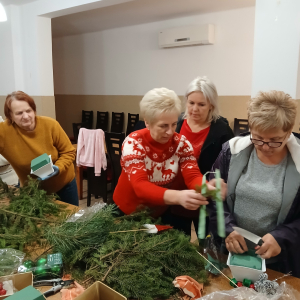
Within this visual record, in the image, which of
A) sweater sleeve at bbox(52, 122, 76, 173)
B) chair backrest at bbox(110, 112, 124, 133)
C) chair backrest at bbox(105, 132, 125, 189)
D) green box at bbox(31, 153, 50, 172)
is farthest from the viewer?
chair backrest at bbox(110, 112, 124, 133)

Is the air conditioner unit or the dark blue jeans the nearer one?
the dark blue jeans

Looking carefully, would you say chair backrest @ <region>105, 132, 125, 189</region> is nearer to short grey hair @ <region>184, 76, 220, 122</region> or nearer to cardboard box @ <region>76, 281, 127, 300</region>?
short grey hair @ <region>184, 76, 220, 122</region>

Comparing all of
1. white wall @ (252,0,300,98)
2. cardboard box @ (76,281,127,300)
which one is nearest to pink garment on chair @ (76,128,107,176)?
white wall @ (252,0,300,98)

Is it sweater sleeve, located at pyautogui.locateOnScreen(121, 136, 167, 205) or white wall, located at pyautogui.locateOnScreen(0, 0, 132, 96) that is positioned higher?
white wall, located at pyautogui.locateOnScreen(0, 0, 132, 96)

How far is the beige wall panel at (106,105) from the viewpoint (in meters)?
4.80

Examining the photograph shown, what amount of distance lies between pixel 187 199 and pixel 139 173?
0.26m

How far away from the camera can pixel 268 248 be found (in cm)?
114

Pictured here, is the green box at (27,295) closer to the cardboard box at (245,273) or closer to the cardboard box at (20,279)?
the cardboard box at (20,279)

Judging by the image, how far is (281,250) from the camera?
1220 millimetres

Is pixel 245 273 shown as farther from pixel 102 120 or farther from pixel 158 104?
pixel 102 120

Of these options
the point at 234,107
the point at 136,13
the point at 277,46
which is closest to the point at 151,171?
the point at 277,46

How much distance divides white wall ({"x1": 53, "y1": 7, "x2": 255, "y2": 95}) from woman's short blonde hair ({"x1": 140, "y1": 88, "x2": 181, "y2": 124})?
360cm

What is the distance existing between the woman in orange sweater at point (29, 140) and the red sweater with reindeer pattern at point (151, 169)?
62 cm

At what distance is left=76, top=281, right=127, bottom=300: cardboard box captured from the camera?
945mm
